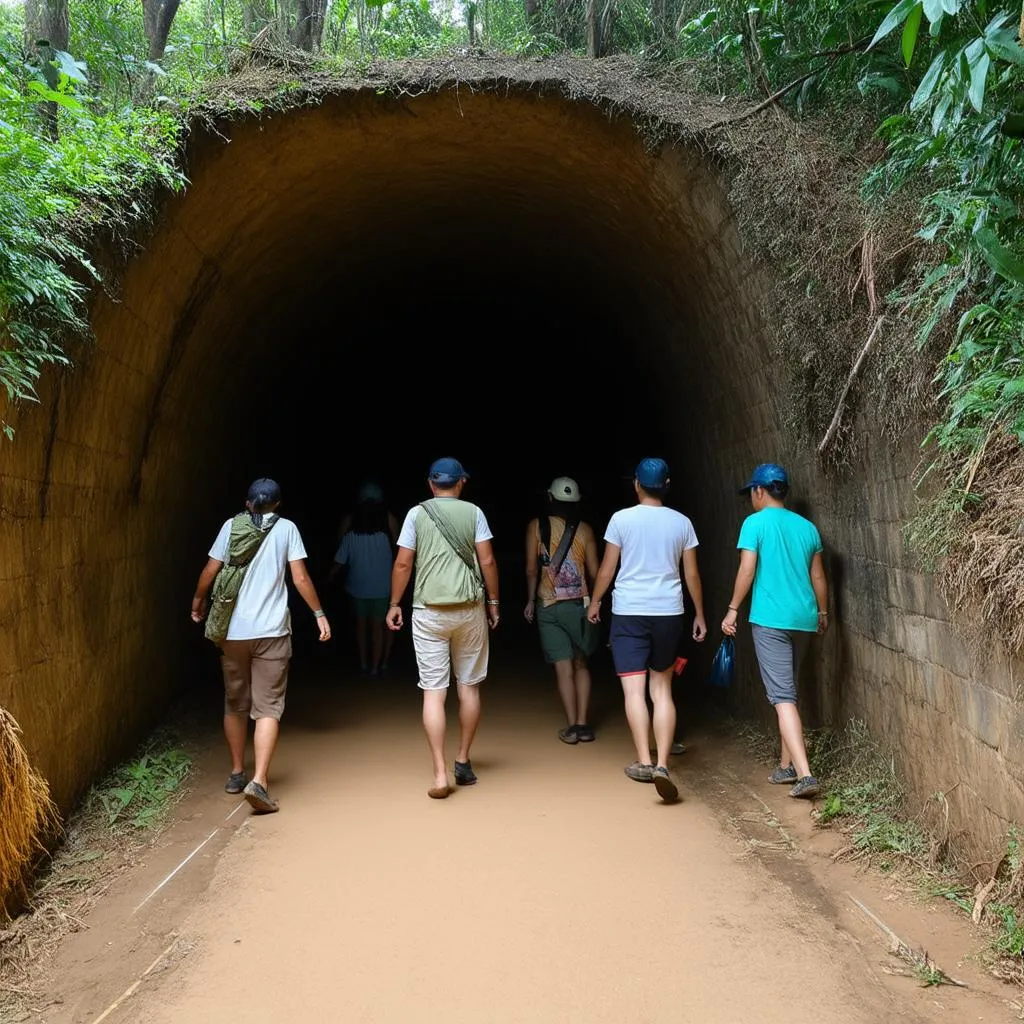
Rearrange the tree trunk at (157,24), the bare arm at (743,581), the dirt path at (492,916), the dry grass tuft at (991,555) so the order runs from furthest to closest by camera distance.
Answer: the tree trunk at (157,24) → the bare arm at (743,581) → the dry grass tuft at (991,555) → the dirt path at (492,916)

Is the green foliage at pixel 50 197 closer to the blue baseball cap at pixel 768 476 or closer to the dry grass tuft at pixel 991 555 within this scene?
the blue baseball cap at pixel 768 476

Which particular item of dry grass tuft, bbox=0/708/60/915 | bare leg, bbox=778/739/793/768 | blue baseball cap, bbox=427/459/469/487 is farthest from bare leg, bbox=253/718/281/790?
bare leg, bbox=778/739/793/768

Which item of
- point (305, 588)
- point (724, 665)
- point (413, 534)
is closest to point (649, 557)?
point (724, 665)

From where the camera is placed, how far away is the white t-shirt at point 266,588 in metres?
5.30

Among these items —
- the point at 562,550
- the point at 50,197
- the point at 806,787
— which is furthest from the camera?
the point at 562,550

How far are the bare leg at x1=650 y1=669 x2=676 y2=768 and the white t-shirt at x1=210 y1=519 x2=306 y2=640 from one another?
2.34 meters

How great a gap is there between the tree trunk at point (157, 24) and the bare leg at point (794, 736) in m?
6.83

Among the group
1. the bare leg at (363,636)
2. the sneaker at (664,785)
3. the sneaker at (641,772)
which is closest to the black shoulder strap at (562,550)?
the sneaker at (641,772)

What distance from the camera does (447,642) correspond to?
5.55 m

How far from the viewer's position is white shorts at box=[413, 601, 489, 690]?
5449 mm

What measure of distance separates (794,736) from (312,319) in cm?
734

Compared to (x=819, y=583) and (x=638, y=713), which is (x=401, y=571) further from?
(x=819, y=583)

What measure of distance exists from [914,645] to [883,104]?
351 centimetres

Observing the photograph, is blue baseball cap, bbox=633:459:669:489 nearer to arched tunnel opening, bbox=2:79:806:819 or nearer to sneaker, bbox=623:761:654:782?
arched tunnel opening, bbox=2:79:806:819
